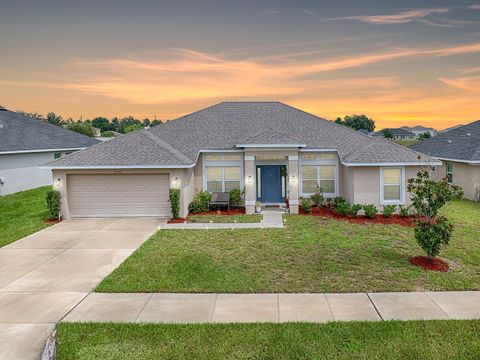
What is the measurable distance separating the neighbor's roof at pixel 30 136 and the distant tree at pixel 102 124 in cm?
9902

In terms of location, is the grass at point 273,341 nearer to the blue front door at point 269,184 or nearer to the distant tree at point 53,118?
the blue front door at point 269,184

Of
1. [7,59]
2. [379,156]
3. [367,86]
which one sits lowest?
[379,156]

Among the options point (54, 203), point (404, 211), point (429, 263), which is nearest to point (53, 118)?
point (54, 203)

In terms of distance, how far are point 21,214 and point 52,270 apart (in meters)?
10.5

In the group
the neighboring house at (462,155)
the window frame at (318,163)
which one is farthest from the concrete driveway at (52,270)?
the neighboring house at (462,155)

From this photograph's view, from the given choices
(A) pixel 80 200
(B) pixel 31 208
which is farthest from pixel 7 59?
(A) pixel 80 200

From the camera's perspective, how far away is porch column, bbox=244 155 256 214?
1847 centimetres

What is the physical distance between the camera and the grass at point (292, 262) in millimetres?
8984

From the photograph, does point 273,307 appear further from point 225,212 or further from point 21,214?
point 21,214

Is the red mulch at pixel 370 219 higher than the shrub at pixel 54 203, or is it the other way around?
the shrub at pixel 54 203

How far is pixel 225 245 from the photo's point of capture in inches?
496

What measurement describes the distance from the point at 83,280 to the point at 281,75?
23.4 meters

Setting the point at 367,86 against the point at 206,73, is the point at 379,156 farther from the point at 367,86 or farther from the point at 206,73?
the point at 206,73

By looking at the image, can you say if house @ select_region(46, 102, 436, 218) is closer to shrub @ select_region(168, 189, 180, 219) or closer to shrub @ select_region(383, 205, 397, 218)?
shrub @ select_region(168, 189, 180, 219)
